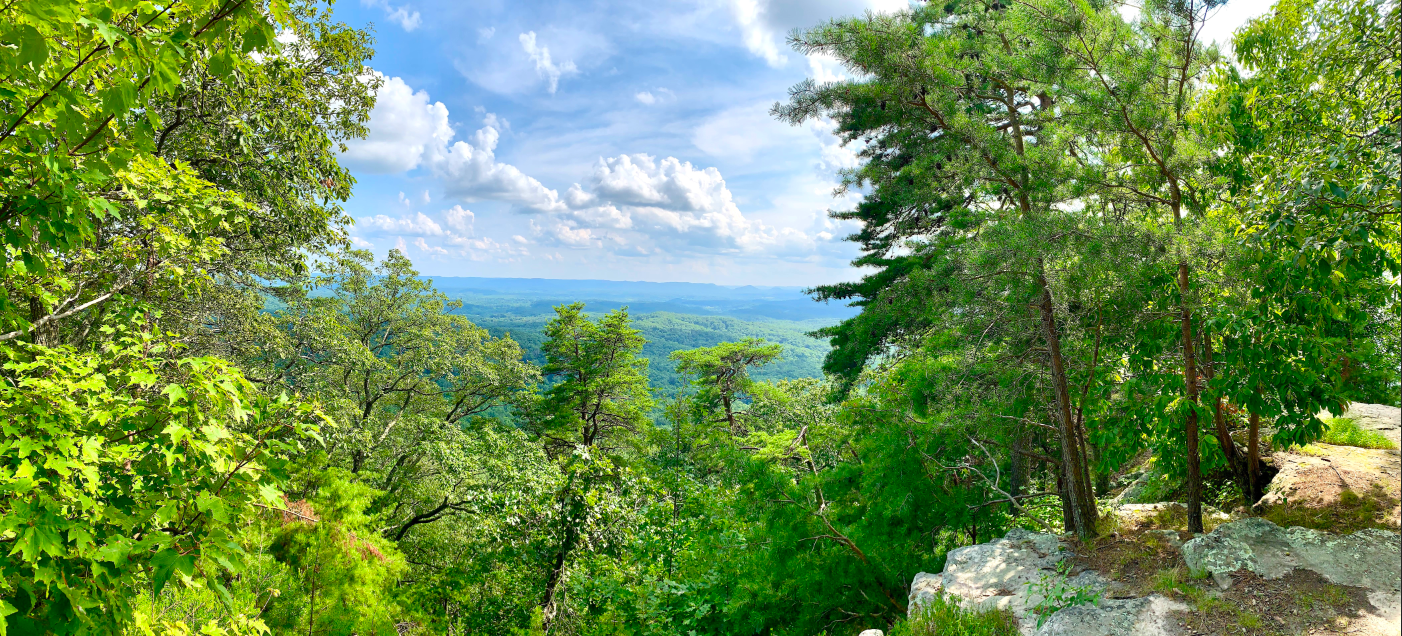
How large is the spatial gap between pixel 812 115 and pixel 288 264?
7956 millimetres

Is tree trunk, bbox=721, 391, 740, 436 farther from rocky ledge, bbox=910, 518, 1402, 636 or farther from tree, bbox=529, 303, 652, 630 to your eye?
rocky ledge, bbox=910, 518, 1402, 636

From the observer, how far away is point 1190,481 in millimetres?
5215

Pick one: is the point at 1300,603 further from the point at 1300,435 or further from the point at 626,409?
the point at 626,409

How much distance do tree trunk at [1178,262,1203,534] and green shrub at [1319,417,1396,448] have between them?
2.49 meters

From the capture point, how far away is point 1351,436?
20.8 feet

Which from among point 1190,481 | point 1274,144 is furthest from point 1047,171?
point 1190,481

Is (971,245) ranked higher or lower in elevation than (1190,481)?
higher

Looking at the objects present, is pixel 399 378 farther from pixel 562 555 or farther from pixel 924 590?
pixel 924 590

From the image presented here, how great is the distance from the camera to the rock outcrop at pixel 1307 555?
3.82 meters

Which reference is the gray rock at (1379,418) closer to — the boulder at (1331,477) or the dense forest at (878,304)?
the boulder at (1331,477)

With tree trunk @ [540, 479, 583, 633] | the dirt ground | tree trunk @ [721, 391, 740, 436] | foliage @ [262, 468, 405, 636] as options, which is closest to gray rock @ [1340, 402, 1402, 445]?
the dirt ground

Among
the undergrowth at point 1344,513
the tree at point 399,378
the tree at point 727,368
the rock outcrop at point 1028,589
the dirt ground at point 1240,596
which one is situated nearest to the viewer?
the dirt ground at point 1240,596

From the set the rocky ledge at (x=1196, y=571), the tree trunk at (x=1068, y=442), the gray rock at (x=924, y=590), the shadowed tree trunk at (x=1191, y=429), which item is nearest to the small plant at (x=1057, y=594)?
the rocky ledge at (x=1196, y=571)

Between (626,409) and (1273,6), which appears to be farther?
(626,409)
